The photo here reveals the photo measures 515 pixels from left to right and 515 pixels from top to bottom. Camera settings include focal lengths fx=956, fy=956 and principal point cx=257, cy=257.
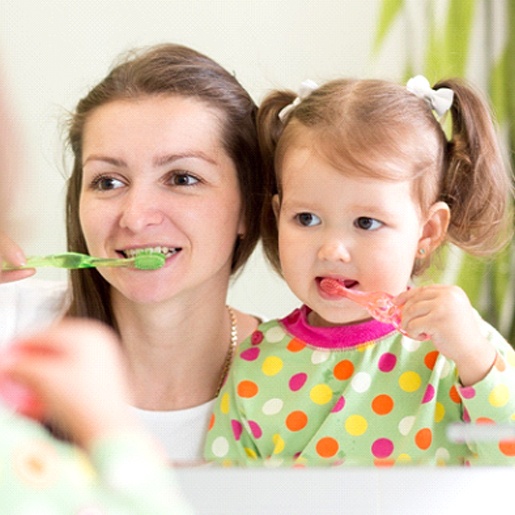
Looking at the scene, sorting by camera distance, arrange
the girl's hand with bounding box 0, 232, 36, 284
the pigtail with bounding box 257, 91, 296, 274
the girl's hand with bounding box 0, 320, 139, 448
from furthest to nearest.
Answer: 1. the pigtail with bounding box 257, 91, 296, 274
2. the girl's hand with bounding box 0, 232, 36, 284
3. the girl's hand with bounding box 0, 320, 139, 448

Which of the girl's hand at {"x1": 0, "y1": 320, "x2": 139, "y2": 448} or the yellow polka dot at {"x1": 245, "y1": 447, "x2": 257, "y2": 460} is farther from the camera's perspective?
the yellow polka dot at {"x1": 245, "y1": 447, "x2": 257, "y2": 460}

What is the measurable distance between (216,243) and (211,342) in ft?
0.27

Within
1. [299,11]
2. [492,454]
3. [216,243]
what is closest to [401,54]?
[299,11]

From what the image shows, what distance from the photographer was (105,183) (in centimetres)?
70

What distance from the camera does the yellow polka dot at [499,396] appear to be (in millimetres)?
661

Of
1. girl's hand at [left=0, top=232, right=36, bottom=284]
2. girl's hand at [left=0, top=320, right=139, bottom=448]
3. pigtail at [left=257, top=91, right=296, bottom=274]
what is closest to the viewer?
girl's hand at [left=0, top=320, right=139, bottom=448]

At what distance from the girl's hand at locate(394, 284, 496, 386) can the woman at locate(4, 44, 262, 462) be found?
14 cm

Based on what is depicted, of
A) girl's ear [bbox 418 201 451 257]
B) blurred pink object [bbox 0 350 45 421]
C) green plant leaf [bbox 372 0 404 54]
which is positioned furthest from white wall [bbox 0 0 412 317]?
blurred pink object [bbox 0 350 45 421]

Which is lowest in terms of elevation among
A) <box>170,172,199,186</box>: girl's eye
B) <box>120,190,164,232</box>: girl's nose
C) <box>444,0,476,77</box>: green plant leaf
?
<box>120,190,164,232</box>: girl's nose

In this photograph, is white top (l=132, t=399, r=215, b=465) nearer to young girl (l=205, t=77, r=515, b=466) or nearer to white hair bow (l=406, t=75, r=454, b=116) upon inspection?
young girl (l=205, t=77, r=515, b=466)

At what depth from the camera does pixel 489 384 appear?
26.1 inches

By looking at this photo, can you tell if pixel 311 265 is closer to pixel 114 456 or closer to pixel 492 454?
pixel 492 454

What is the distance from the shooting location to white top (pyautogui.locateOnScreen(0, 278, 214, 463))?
70cm

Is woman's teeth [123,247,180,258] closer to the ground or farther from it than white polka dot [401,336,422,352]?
farther from it
